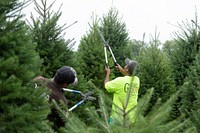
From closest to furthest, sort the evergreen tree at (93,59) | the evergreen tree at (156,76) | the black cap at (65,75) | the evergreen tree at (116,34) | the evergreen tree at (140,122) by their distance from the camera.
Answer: the evergreen tree at (140,122) < the black cap at (65,75) < the evergreen tree at (93,59) < the evergreen tree at (156,76) < the evergreen tree at (116,34)

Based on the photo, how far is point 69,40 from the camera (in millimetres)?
6965

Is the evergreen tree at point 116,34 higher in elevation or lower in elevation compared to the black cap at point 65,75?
higher

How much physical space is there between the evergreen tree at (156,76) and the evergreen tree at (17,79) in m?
6.29

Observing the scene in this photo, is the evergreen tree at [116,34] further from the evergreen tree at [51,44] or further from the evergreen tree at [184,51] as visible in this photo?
the evergreen tree at [51,44]

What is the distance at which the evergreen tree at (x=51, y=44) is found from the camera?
6.50 m

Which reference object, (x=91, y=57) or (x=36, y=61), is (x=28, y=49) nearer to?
(x=36, y=61)

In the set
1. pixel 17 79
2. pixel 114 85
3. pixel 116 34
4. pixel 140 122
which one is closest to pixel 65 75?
pixel 114 85

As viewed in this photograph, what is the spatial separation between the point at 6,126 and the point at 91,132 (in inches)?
46.6

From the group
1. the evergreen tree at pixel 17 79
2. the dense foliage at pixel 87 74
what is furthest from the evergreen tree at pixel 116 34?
the evergreen tree at pixel 17 79

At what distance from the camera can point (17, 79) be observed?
3.14 metres

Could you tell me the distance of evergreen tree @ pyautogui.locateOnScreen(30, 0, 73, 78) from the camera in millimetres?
6500

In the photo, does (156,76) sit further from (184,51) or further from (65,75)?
(65,75)

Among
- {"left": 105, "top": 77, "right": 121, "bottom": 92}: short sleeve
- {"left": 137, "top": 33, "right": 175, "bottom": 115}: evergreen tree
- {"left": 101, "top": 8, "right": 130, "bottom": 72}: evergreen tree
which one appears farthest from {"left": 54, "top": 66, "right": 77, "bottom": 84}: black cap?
{"left": 101, "top": 8, "right": 130, "bottom": 72}: evergreen tree

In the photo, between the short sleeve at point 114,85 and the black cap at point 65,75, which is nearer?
the black cap at point 65,75
